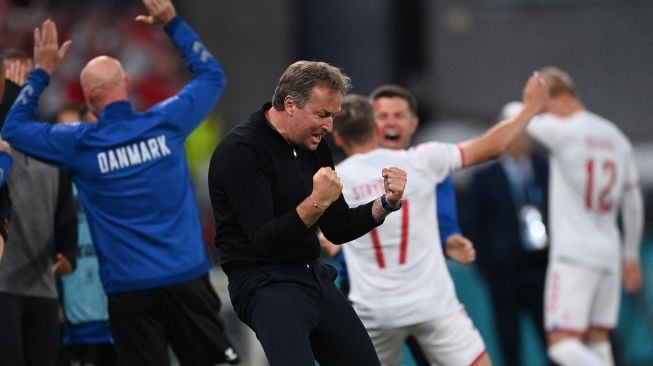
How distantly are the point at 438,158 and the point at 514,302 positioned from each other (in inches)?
164

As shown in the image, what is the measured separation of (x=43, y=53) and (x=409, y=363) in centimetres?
470

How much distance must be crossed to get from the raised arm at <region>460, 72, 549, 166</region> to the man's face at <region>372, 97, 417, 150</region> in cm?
71

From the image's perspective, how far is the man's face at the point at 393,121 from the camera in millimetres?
9000

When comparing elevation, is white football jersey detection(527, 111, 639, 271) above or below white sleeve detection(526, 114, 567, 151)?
below

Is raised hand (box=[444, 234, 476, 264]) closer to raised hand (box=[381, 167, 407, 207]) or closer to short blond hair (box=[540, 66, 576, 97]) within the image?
raised hand (box=[381, 167, 407, 207])

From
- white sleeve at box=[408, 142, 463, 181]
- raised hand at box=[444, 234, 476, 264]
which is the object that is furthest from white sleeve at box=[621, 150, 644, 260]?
white sleeve at box=[408, 142, 463, 181]

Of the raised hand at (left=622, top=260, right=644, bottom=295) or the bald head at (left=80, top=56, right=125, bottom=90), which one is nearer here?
the bald head at (left=80, top=56, right=125, bottom=90)

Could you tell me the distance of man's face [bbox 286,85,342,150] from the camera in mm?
6957

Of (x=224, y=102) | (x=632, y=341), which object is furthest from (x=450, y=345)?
(x=224, y=102)

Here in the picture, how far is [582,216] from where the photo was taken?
1111 centimetres

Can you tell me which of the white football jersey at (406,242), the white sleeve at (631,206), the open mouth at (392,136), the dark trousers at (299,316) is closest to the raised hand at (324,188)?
the dark trousers at (299,316)

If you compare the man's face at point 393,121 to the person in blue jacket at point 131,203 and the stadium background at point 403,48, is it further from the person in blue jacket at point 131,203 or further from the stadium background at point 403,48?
the stadium background at point 403,48

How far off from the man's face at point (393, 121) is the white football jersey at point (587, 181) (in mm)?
2364

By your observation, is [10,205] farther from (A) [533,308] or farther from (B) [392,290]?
(A) [533,308]
